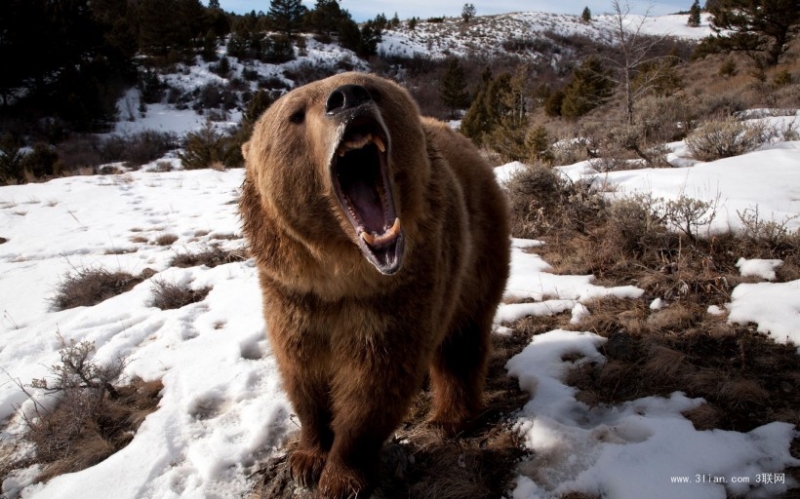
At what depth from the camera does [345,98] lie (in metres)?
1.66

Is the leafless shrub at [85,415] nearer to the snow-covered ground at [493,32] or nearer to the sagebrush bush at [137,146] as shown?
the sagebrush bush at [137,146]

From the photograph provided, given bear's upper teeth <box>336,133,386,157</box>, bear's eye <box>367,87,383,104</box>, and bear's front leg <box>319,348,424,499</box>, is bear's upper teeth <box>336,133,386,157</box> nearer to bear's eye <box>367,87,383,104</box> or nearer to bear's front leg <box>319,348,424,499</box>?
bear's eye <box>367,87,383,104</box>

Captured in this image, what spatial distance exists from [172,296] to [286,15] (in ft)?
132

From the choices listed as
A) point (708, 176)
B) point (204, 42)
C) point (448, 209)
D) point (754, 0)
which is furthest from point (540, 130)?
Answer: point (204, 42)

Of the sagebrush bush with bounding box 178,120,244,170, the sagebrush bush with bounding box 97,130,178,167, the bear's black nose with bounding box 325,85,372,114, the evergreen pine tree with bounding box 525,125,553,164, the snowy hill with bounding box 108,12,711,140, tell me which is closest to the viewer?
the bear's black nose with bounding box 325,85,372,114

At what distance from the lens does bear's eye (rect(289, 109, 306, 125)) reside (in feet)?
6.19

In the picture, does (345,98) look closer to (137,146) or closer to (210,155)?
(210,155)

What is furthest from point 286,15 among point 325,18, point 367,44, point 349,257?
point 349,257

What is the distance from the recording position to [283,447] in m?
2.63

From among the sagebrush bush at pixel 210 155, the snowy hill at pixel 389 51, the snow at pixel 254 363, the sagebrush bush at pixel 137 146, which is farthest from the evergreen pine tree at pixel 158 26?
the snow at pixel 254 363

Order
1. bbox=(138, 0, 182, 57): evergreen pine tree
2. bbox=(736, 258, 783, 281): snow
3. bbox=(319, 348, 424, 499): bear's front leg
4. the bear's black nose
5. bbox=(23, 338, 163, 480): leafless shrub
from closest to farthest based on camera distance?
the bear's black nose → bbox=(319, 348, 424, 499): bear's front leg → bbox=(23, 338, 163, 480): leafless shrub → bbox=(736, 258, 783, 281): snow → bbox=(138, 0, 182, 57): evergreen pine tree

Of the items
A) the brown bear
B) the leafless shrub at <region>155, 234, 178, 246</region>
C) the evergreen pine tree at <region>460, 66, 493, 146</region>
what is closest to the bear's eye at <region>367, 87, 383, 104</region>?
the brown bear

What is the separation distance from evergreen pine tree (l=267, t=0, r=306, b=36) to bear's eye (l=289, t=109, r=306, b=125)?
1594 inches

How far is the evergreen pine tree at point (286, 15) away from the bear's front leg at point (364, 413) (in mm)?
40889
